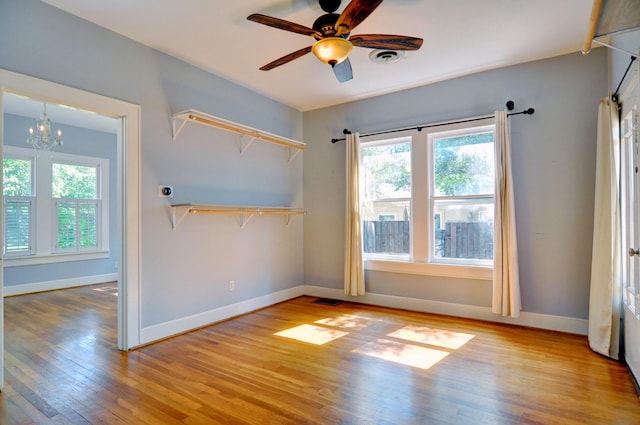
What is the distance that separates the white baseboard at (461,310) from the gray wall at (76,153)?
13.3 feet

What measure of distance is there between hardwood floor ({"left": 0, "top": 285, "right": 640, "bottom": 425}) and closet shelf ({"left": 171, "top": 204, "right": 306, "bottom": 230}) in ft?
3.99

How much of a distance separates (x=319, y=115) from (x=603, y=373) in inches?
169

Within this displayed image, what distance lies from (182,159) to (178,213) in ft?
1.89

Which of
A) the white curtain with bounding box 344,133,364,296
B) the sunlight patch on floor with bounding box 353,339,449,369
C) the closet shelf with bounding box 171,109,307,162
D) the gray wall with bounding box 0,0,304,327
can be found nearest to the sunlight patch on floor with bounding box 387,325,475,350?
the sunlight patch on floor with bounding box 353,339,449,369

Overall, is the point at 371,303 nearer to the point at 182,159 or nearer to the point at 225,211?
the point at 225,211

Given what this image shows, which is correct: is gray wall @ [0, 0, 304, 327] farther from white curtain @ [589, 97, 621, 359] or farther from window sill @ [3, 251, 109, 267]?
window sill @ [3, 251, 109, 267]

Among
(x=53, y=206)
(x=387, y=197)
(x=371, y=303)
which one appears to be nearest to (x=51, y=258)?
(x=53, y=206)

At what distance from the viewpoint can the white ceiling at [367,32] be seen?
8.84 feet

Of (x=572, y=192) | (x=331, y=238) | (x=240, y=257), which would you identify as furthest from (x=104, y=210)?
(x=572, y=192)

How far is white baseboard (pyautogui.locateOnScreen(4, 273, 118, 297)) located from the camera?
5.29 m

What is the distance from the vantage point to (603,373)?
8.47 ft

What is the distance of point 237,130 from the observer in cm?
394

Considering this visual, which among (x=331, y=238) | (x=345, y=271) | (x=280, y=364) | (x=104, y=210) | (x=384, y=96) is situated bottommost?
(x=280, y=364)

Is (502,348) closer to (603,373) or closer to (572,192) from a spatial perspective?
(603,373)
